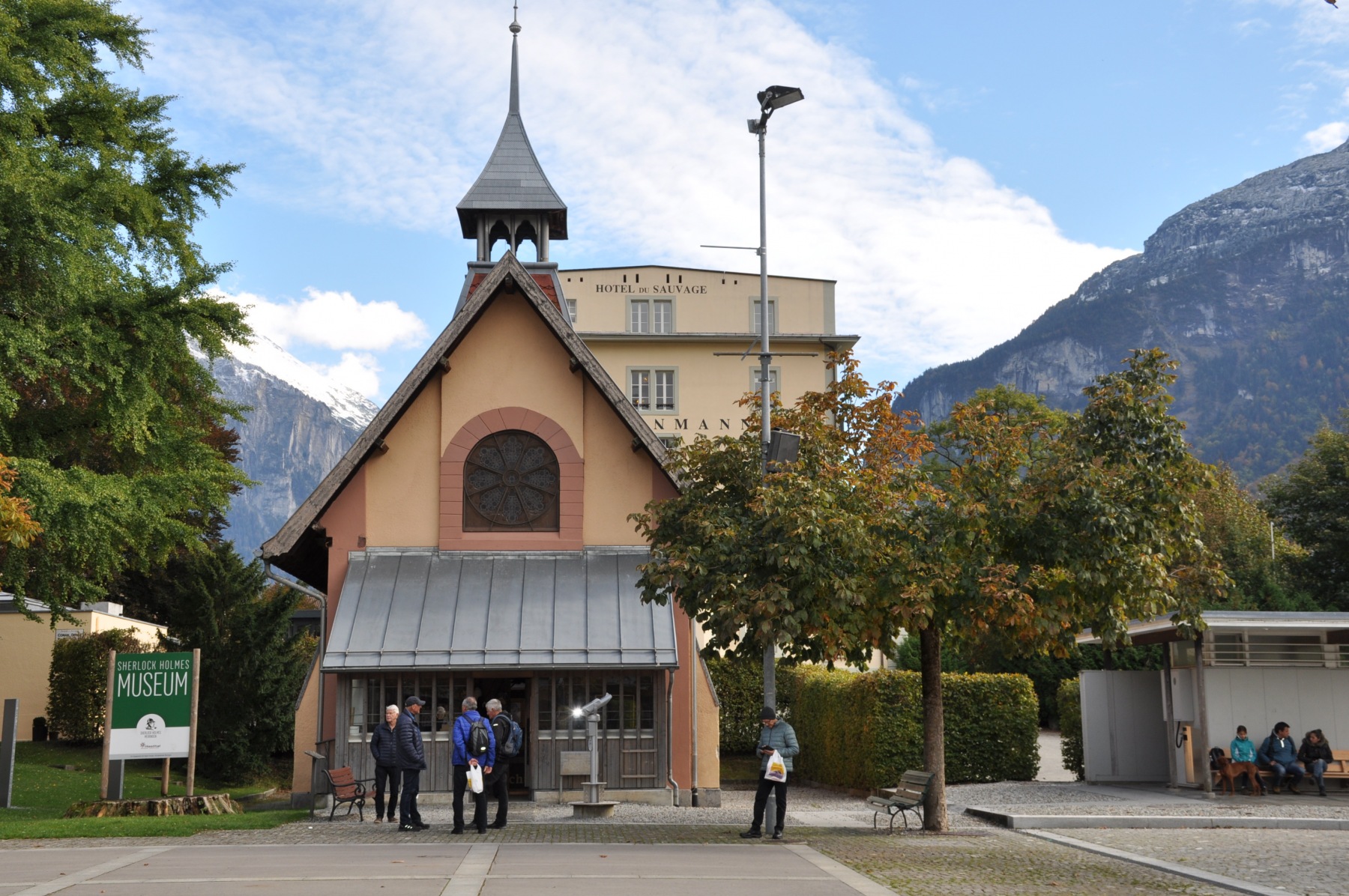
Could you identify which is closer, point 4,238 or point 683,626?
point 4,238

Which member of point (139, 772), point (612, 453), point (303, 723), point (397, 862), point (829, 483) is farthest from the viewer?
point (139, 772)

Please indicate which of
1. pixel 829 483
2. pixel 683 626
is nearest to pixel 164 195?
pixel 683 626

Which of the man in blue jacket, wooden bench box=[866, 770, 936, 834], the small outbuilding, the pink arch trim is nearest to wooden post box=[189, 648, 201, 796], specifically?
the pink arch trim

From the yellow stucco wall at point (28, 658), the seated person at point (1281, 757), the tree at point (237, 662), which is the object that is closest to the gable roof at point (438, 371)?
the tree at point (237, 662)

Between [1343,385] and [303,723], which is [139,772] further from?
[1343,385]

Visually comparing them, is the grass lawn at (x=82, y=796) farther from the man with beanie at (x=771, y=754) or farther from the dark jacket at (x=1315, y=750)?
the dark jacket at (x=1315, y=750)

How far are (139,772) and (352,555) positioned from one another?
41.3 feet

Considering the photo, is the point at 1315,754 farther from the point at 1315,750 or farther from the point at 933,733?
the point at 933,733

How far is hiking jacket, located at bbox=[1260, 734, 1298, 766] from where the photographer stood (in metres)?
22.1

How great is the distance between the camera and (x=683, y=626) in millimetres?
23078

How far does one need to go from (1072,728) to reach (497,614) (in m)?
12.6

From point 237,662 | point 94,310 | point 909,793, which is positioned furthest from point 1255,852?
point 237,662

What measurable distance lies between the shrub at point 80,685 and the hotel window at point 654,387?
2797cm

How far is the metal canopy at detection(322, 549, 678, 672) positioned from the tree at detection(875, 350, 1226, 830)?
19.8 ft
